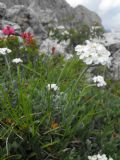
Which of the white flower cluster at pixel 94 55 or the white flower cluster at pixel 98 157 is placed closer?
the white flower cluster at pixel 94 55

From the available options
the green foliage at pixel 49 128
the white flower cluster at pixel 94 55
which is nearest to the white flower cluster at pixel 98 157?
the green foliage at pixel 49 128

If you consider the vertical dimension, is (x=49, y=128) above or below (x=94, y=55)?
below

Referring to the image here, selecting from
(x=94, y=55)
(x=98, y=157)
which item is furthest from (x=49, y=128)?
(x=94, y=55)

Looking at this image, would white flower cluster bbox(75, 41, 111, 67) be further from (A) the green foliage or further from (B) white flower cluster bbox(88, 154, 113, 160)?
(B) white flower cluster bbox(88, 154, 113, 160)

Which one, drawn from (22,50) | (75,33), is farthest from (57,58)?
(75,33)

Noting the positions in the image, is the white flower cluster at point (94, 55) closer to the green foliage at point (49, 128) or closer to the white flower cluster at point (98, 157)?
the green foliage at point (49, 128)

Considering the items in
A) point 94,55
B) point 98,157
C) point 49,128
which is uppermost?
point 94,55

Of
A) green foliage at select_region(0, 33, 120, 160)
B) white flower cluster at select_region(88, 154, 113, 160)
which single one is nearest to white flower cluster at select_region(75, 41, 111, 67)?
green foliage at select_region(0, 33, 120, 160)

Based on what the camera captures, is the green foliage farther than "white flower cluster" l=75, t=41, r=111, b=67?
Yes

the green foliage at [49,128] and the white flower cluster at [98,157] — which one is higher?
the green foliage at [49,128]

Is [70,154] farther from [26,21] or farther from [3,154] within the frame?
[26,21]

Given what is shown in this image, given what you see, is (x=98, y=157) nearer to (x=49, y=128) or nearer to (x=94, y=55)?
(x=49, y=128)
